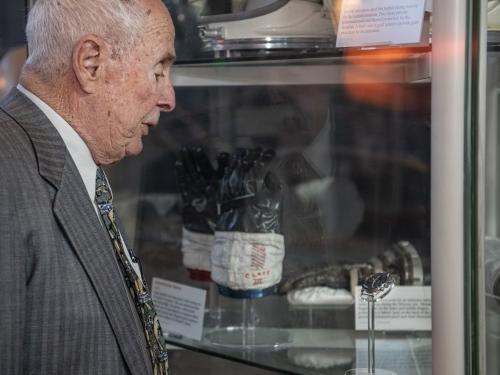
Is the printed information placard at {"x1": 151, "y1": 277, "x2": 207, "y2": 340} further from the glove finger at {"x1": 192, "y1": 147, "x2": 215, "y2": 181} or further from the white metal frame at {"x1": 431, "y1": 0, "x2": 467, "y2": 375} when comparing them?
the white metal frame at {"x1": 431, "y1": 0, "x2": 467, "y2": 375}

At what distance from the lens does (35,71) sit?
108 centimetres

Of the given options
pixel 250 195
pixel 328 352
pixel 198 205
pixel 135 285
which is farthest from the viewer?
pixel 198 205

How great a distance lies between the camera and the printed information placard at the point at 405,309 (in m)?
1.47

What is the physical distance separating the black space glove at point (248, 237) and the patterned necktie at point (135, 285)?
325 mm

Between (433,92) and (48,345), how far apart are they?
534 mm

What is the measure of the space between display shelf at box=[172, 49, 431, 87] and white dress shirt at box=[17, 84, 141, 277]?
1.35 feet

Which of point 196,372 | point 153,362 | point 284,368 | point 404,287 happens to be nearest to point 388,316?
point 404,287

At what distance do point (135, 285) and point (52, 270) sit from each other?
0.51ft

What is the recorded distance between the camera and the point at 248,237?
1.48 metres

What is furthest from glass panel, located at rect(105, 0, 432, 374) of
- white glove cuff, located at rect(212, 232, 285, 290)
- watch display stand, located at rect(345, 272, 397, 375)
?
watch display stand, located at rect(345, 272, 397, 375)

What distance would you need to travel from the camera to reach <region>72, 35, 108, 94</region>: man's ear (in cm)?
105

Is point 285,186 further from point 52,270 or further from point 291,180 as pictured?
point 52,270

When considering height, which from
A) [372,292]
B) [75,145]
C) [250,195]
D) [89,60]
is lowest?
[372,292]

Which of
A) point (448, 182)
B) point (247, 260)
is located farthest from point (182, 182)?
point (448, 182)
